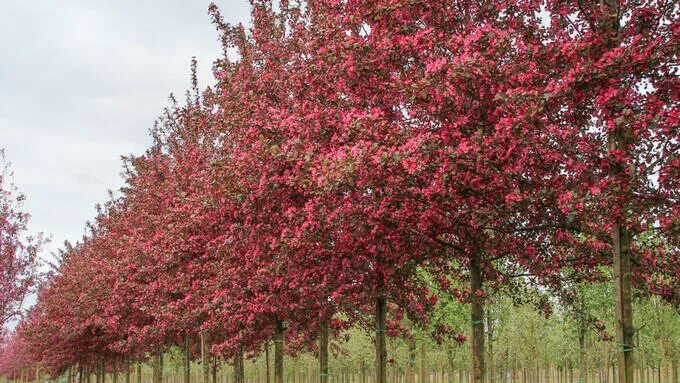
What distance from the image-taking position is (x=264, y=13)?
1845cm

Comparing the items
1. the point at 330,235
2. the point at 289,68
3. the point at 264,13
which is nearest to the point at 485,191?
the point at 330,235

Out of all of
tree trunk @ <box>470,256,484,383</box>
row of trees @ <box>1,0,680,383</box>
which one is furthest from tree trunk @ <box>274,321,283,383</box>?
tree trunk @ <box>470,256,484,383</box>

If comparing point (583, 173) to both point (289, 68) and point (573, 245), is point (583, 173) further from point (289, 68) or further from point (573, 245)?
point (289, 68)

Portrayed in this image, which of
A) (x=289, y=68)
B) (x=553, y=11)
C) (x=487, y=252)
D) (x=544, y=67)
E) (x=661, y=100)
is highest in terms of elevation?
(x=289, y=68)

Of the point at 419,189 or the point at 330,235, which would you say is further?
the point at 330,235

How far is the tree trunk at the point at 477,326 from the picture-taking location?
12.0 metres

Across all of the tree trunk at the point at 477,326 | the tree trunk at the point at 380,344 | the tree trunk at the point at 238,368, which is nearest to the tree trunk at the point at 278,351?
the tree trunk at the point at 380,344

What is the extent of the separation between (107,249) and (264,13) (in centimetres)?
1788

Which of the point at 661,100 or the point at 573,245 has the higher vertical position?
the point at 661,100

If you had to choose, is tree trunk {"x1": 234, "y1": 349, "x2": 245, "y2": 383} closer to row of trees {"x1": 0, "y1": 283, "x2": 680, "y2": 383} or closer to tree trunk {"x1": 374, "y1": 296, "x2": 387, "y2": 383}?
row of trees {"x1": 0, "y1": 283, "x2": 680, "y2": 383}

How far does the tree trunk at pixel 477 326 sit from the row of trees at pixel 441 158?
0.09ft

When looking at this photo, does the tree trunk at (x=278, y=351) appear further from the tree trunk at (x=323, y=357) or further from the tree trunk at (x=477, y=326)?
the tree trunk at (x=477, y=326)

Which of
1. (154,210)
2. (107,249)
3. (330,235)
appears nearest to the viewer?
(330,235)

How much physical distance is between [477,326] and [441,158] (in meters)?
3.98
